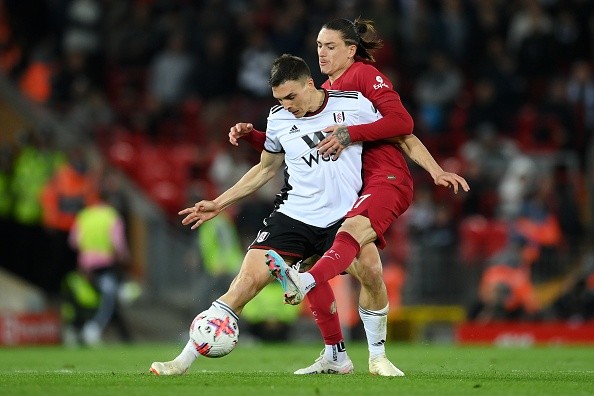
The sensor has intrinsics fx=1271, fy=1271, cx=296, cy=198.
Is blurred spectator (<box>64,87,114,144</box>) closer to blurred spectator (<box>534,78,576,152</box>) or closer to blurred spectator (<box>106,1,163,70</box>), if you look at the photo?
blurred spectator (<box>106,1,163,70</box>)

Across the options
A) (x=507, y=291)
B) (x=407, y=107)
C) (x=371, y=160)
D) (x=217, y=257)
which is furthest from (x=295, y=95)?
(x=407, y=107)

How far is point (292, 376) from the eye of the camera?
901 centimetres

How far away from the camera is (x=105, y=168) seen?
66.7ft

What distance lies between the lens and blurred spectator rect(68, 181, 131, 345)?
717 inches

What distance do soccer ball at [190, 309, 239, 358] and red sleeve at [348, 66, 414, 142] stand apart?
152cm

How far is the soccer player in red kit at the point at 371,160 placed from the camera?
8438mm

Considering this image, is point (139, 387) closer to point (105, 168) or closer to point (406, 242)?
point (406, 242)

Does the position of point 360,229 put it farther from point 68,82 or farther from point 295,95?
point 68,82

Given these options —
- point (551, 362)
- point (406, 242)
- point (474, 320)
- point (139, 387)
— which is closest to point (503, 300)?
point (474, 320)

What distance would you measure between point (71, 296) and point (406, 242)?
4.95m

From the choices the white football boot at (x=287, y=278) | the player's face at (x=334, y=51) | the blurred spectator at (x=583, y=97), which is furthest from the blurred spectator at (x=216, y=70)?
the white football boot at (x=287, y=278)

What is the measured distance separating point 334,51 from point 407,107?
12.2 meters

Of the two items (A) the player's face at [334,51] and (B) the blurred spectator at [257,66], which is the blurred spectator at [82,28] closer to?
(B) the blurred spectator at [257,66]

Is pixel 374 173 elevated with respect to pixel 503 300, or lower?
elevated
